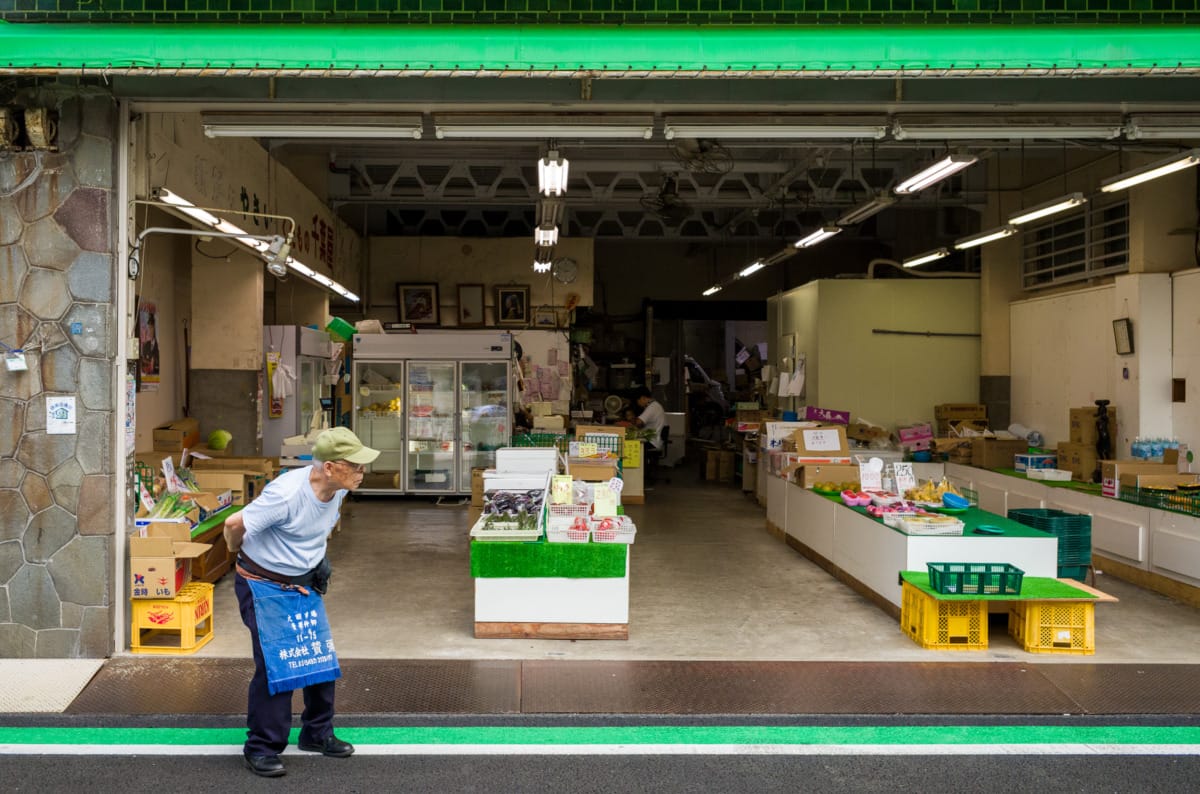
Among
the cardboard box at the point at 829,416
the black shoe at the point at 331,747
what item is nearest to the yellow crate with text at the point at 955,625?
the black shoe at the point at 331,747

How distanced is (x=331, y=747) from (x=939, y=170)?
671cm

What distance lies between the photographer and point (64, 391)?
6105 mm

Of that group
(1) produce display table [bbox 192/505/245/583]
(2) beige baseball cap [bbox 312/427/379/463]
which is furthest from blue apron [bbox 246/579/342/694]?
(1) produce display table [bbox 192/505/245/583]

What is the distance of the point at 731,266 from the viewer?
2264cm

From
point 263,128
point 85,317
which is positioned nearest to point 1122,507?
point 263,128

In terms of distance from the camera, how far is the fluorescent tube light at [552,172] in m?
7.79

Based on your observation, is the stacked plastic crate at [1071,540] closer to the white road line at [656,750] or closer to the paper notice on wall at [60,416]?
the white road line at [656,750]

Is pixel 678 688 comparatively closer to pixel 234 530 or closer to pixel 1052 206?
pixel 234 530

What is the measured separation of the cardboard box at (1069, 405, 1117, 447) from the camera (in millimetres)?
10258

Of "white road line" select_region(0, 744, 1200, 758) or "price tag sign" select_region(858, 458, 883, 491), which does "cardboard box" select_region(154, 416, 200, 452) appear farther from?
"price tag sign" select_region(858, 458, 883, 491)

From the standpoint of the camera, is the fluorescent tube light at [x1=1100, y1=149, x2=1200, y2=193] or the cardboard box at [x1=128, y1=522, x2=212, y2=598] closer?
A: the cardboard box at [x1=128, y1=522, x2=212, y2=598]

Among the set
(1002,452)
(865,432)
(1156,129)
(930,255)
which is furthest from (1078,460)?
(1156,129)

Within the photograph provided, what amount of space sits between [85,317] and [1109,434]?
9953 millimetres

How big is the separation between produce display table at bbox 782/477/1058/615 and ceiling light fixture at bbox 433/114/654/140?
3744mm
